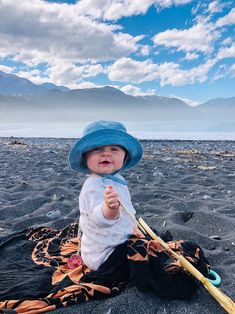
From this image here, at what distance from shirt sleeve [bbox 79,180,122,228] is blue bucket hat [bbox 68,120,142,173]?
0.85ft

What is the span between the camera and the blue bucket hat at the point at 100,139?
112 inches

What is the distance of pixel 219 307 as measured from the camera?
261 centimetres

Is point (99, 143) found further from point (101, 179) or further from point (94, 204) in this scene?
point (94, 204)

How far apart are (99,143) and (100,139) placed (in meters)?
0.03

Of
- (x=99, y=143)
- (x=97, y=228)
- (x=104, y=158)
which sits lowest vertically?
(x=97, y=228)

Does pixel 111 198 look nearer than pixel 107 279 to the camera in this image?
Yes

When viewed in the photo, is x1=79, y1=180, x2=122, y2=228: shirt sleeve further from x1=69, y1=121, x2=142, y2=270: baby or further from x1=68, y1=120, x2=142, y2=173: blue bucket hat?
x1=68, y1=120, x2=142, y2=173: blue bucket hat

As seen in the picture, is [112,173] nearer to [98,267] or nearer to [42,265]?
[98,267]

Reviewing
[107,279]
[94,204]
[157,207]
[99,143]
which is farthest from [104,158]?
[157,207]

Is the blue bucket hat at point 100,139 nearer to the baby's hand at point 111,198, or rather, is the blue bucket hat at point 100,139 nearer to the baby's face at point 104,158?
the baby's face at point 104,158

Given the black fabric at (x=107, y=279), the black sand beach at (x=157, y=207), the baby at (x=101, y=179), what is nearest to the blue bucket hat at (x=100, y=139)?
the baby at (x=101, y=179)

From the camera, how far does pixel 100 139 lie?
2.83 metres

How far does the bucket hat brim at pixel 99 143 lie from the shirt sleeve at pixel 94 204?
235mm

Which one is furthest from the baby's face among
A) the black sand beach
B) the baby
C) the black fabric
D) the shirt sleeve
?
the black sand beach
